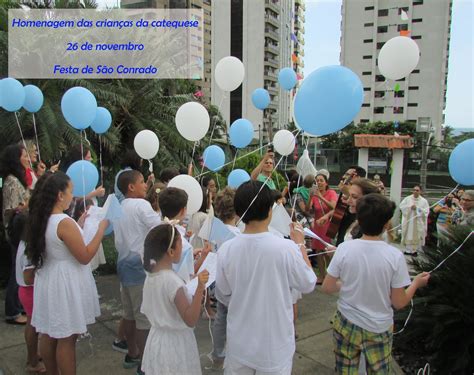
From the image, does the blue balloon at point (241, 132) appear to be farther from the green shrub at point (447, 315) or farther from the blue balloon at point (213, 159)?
the green shrub at point (447, 315)

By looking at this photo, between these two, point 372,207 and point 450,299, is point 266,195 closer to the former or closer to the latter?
point 372,207

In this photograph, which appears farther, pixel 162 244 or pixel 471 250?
pixel 471 250

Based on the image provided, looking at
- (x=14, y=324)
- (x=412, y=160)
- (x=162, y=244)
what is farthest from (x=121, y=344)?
(x=412, y=160)

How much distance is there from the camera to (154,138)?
4.52 meters

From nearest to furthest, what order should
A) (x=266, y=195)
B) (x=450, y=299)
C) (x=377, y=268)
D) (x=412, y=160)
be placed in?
(x=266, y=195)
(x=377, y=268)
(x=450, y=299)
(x=412, y=160)

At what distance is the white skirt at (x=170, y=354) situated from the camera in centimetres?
204

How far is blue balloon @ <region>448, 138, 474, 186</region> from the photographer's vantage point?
2.58 metres

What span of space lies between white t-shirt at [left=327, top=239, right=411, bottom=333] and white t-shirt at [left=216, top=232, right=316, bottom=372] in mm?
363

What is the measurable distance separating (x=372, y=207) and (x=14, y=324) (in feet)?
11.7

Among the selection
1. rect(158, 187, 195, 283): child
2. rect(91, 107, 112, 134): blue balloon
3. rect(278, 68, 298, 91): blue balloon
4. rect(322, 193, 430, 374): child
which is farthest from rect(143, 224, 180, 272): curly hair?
rect(278, 68, 298, 91): blue balloon

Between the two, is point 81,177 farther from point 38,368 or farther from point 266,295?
point 266,295

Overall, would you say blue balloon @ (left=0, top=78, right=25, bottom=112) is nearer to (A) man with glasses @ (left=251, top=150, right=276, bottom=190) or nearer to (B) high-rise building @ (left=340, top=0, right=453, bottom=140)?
(A) man with glasses @ (left=251, top=150, right=276, bottom=190)

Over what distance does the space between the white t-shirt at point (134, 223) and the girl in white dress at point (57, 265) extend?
350mm

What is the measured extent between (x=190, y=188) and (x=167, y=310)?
4.74ft
